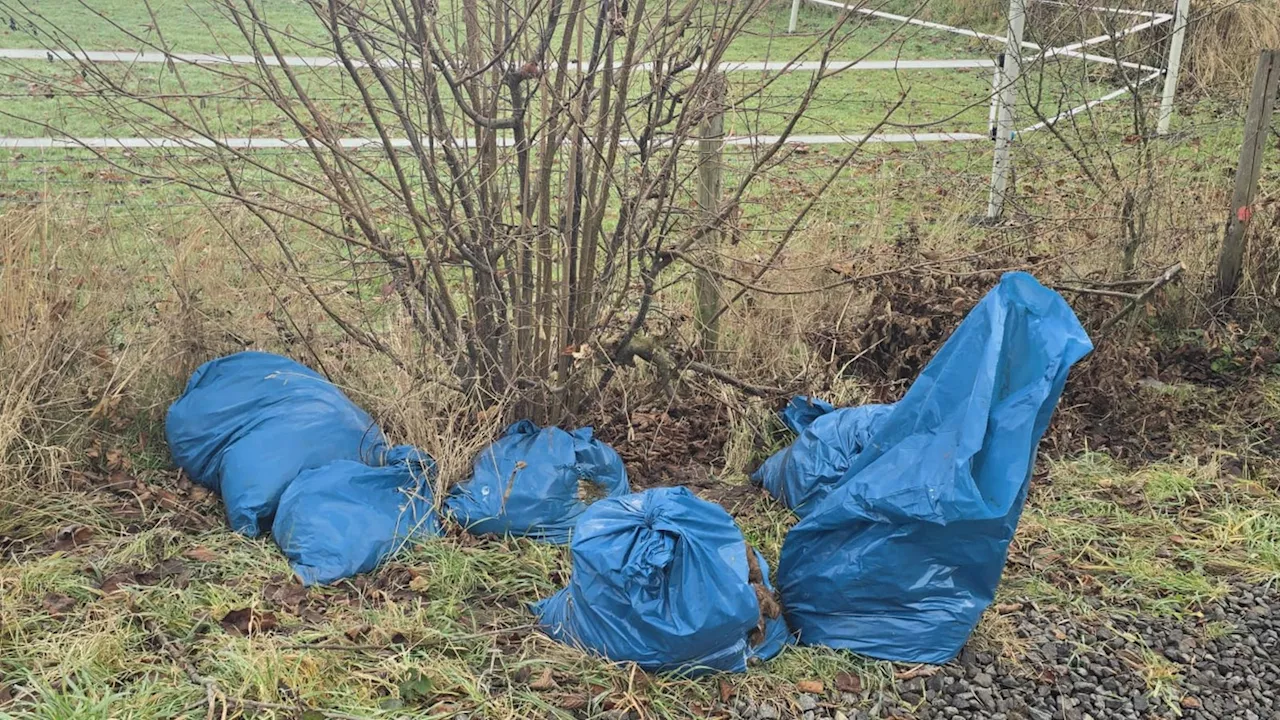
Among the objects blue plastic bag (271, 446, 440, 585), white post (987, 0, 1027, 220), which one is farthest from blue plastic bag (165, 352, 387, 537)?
white post (987, 0, 1027, 220)

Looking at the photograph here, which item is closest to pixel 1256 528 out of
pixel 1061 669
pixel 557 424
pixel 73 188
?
pixel 1061 669

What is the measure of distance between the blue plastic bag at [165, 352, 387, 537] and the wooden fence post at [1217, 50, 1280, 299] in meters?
4.46

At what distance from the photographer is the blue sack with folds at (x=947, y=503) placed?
3.14 metres

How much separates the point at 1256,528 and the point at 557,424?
9.14 feet

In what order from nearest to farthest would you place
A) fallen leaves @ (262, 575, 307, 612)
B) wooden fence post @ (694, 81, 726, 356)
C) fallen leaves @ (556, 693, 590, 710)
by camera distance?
fallen leaves @ (556, 693, 590, 710), fallen leaves @ (262, 575, 307, 612), wooden fence post @ (694, 81, 726, 356)

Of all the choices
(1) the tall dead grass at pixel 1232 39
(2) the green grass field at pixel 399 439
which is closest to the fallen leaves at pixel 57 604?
(2) the green grass field at pixel 399 439

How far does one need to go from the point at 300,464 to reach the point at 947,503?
2.36 metres

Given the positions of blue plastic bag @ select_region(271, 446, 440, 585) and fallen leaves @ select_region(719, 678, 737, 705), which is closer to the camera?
fallen leaves @ select_region(719, 678, 737, 705)

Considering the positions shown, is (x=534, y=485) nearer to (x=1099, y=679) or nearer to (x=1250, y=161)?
(x=1099, y=679)

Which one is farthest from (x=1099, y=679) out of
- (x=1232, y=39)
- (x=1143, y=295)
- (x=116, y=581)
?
(x=1232, y=39)

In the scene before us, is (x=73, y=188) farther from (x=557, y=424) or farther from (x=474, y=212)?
(x=557, y=424)

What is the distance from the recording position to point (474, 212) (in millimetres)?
4055

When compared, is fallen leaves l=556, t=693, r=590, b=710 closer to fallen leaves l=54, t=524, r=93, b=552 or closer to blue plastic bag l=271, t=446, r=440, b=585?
blue plastic bag l=271, t=446, r=440, b=585

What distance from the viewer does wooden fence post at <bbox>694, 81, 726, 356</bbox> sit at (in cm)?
428
